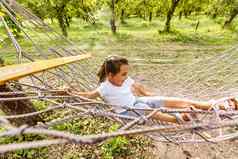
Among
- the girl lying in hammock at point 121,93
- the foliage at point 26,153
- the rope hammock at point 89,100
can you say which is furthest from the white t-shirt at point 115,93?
the foliage at point 26,153

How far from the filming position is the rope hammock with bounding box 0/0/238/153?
89cm

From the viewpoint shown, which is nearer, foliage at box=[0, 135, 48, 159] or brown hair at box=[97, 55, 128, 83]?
brown hair at box=[97, 55, 128, 83]

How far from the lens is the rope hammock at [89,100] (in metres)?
0.89

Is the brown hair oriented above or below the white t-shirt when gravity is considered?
above

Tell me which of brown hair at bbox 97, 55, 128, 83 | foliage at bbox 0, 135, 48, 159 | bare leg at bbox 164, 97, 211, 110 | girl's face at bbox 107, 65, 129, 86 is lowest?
foliage at bbox 0, 135, 48, 159

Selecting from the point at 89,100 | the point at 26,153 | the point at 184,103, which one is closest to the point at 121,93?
the point at 184,103

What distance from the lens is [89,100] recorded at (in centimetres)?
164

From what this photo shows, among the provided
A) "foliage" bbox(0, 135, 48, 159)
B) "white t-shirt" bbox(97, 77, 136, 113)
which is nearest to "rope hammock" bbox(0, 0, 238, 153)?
"white t-shirt" bbox(97, 77, 136, 113)

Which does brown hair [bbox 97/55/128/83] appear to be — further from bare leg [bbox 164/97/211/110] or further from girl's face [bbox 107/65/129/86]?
bare leg [bbox 164/97/211/110]

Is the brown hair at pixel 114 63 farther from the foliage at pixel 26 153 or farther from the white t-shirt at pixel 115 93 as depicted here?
the foliage at pixel 26 153

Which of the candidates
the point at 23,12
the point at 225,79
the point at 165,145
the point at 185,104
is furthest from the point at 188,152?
the point at 23,12

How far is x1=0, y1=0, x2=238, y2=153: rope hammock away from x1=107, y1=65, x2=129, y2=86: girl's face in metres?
0.29

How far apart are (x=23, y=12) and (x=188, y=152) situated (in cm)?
174

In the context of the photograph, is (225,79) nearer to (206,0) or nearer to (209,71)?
(209,71)
